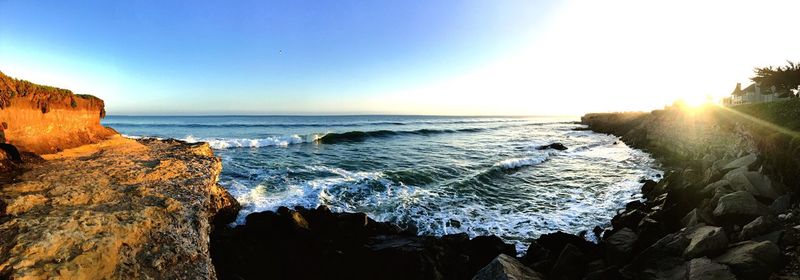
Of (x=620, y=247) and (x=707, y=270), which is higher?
(x=707, y=270)

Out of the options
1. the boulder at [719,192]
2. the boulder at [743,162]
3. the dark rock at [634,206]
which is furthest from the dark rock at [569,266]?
the boulder at [743,162]

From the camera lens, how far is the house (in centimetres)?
2285

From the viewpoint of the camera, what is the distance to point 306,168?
57.2 ft

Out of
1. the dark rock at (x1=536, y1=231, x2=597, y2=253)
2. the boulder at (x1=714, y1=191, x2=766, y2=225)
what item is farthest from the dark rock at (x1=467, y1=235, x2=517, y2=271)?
the boulder at (x1=714, y1=191, x2=766, y2=225)

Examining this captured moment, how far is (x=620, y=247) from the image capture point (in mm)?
6441

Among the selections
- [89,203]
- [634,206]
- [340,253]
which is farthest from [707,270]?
[89,203]

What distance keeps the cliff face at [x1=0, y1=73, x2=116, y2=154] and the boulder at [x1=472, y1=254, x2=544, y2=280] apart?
842cm

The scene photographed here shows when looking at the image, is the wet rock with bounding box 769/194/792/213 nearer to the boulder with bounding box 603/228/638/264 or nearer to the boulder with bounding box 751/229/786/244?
the boulder with bounding box 751/229/786/244

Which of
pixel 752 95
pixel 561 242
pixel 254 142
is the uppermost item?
pixel 752 95

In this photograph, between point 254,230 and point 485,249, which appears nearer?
point 485,249

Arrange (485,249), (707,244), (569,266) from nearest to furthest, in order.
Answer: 1. (707,244)
2. (569,266)
3. (485,249)

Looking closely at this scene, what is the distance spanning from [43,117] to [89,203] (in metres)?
4.74

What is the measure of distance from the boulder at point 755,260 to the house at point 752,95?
2364 cm

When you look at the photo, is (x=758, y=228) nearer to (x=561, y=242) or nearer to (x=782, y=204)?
(x=782, y=204)
